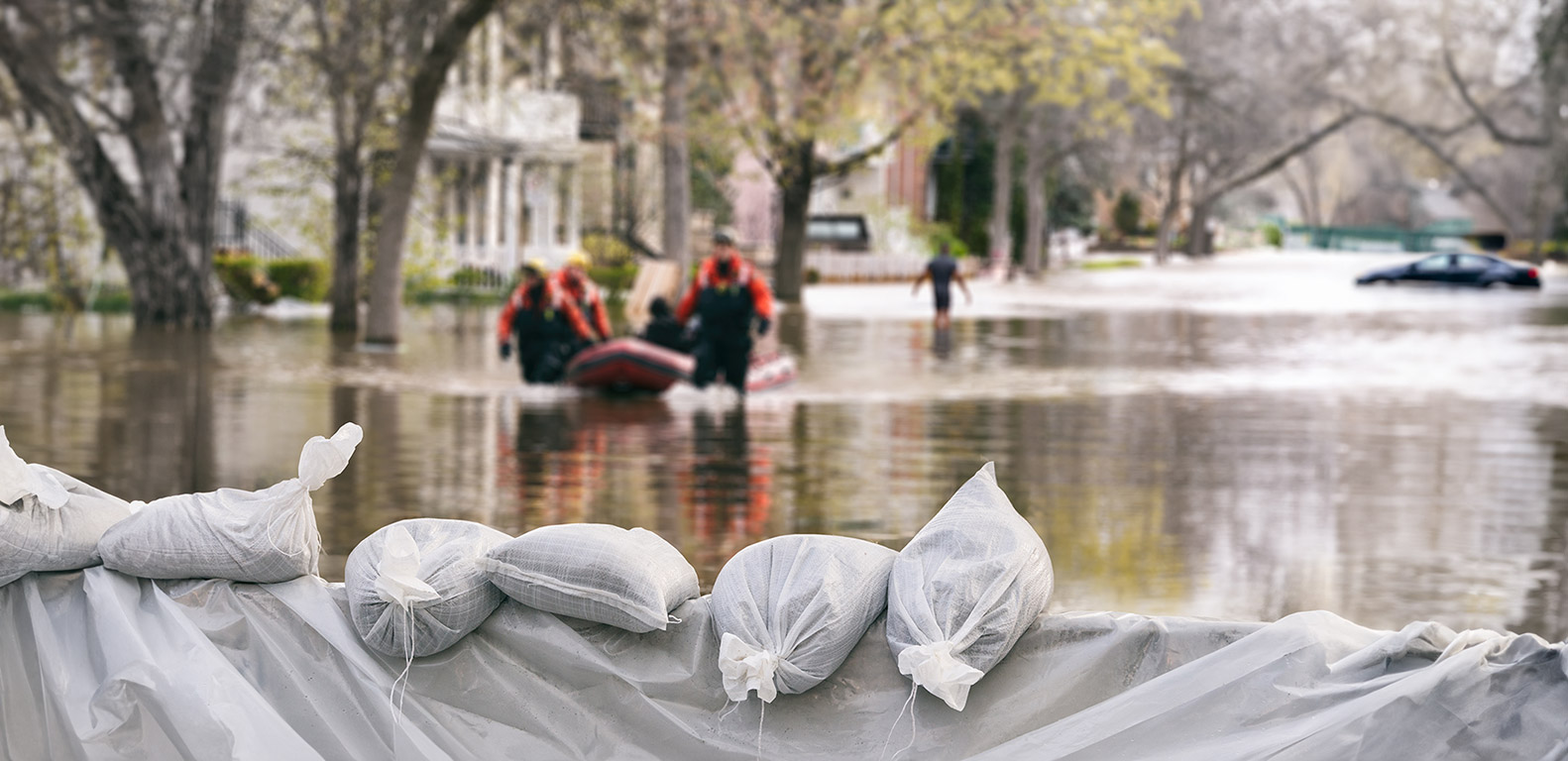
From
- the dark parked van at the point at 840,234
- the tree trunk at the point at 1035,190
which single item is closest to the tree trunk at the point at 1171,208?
the tree trunk at the point at 1035,190

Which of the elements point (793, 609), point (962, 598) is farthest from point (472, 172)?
point (962, 598)

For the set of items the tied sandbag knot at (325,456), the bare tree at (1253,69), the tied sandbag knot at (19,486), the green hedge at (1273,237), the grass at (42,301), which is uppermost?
the bare tree at (1253,69)

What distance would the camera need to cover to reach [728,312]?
53.3 ft

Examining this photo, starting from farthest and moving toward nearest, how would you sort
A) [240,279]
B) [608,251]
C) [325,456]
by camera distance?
[608,251]
[240,279]
[325,456]

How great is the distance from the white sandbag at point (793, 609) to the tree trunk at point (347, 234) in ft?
78.0

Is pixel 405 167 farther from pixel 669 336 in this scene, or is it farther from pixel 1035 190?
pixel 1035 190

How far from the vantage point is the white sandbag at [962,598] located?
3541 millimetres

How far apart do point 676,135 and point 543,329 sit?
11.9 meters

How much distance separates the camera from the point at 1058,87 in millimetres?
35844

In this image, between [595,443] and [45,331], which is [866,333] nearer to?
[45,331]

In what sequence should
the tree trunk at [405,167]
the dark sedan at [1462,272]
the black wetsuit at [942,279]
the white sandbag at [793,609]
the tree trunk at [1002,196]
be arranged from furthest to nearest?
the tree trunk at [1002,196], the dark sedan at [1462,272], the black wetsuit at [942,279], the tree trunk at [405,167], the white sandbag at [793,609]

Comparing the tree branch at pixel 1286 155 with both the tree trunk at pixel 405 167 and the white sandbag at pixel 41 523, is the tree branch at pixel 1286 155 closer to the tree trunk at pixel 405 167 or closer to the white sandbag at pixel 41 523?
the tree trunk at pixel 405 167

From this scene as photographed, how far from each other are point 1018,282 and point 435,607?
50.1 metres

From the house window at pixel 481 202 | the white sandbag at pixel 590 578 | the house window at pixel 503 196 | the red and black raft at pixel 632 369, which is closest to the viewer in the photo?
the white sandbag at pixel 590 578
